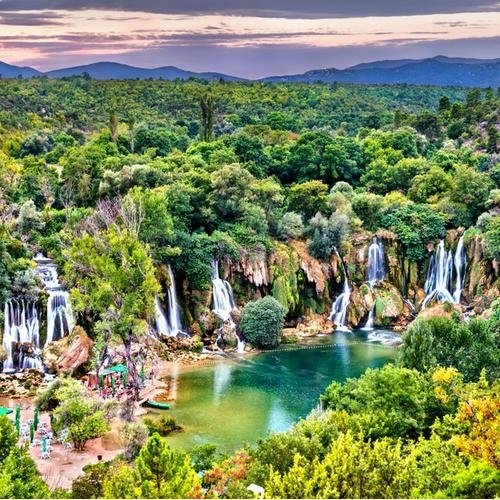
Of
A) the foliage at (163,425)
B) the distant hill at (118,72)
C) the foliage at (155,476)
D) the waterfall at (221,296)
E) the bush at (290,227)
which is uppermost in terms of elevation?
the distant hill at (118,72)

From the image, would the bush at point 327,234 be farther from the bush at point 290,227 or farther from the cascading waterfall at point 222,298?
the cascading waterfall at point 222,298

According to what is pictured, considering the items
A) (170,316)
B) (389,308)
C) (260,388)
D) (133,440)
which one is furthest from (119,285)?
(389,308)

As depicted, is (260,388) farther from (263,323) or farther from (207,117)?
(207,117)

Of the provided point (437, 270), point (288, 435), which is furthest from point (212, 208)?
point (288, 435)

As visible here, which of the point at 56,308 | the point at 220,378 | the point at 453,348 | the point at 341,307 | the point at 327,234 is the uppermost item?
the point at 327,234

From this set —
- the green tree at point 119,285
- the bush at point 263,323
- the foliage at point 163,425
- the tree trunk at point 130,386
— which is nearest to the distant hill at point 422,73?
the bush at point 263,323
